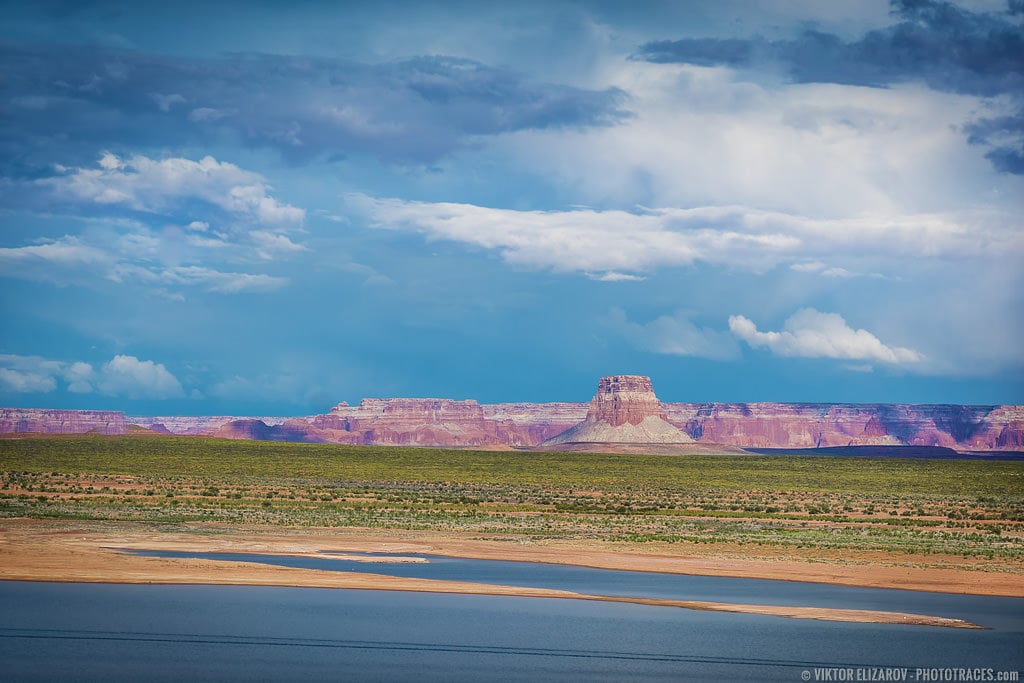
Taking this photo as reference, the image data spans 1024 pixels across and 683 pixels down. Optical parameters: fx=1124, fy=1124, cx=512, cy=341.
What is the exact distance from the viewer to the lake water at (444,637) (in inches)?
932

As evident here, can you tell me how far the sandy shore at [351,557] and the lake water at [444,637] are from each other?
132 cm

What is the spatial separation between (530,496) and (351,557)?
41.5 m

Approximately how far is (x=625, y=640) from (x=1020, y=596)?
18.0 meters

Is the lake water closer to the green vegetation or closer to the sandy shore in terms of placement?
the sandy shore

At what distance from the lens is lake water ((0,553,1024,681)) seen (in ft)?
77.7

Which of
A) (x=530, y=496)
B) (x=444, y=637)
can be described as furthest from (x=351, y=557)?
(x=530, y=496)

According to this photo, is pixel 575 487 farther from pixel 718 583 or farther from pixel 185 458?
pixel 718 583

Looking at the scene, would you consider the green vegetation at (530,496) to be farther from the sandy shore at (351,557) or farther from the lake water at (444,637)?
the lake water at (444,637)

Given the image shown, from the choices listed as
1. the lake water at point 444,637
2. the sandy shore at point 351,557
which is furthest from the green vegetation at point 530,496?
the lake water at point 444,637

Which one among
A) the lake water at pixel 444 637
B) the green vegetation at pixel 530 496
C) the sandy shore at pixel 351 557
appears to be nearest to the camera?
the lake water at pixel 444 637

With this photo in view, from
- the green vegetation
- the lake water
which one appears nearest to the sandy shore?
the lake water

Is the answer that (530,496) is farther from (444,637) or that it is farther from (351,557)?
(444,637)

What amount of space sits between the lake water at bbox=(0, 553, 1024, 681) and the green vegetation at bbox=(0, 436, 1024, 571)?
18.1 metres

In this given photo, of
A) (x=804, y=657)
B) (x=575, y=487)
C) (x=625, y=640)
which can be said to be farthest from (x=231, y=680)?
(x=575, y=487)
